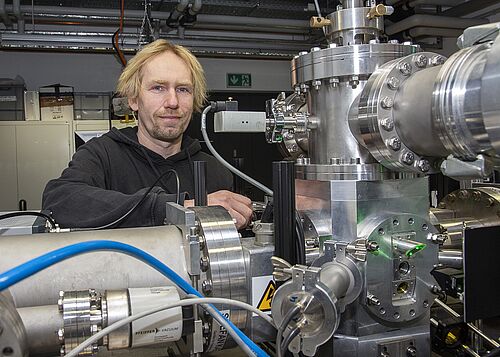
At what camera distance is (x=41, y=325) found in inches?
21.2

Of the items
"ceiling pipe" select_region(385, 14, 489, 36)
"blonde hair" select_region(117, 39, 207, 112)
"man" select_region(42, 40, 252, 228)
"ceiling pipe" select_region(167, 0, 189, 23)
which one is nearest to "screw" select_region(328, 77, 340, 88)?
"man" select_region(42, 40, 252, 228)

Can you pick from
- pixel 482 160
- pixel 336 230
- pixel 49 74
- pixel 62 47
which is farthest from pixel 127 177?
pixel 49 74

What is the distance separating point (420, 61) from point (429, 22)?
360 cm

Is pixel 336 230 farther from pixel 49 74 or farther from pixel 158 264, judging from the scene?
pixel 49 74

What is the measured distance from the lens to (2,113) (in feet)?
13.1

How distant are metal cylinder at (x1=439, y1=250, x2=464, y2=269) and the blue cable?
0.32 metres

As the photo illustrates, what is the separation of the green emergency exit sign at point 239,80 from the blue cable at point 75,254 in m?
4.70

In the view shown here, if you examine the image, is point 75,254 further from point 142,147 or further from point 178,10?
point 178,10

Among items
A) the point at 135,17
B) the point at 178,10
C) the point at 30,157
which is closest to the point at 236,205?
the point at 178,10

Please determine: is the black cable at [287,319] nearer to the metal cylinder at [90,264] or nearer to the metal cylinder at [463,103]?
the metal cylinder at [90,264]

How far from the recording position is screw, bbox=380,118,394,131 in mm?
645

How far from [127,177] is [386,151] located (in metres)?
1.11

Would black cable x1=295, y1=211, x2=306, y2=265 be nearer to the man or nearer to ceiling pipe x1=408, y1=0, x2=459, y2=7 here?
the man

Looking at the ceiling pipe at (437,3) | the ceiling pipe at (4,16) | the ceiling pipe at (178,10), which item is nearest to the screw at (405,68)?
the ceiling pipe at (178,10)
